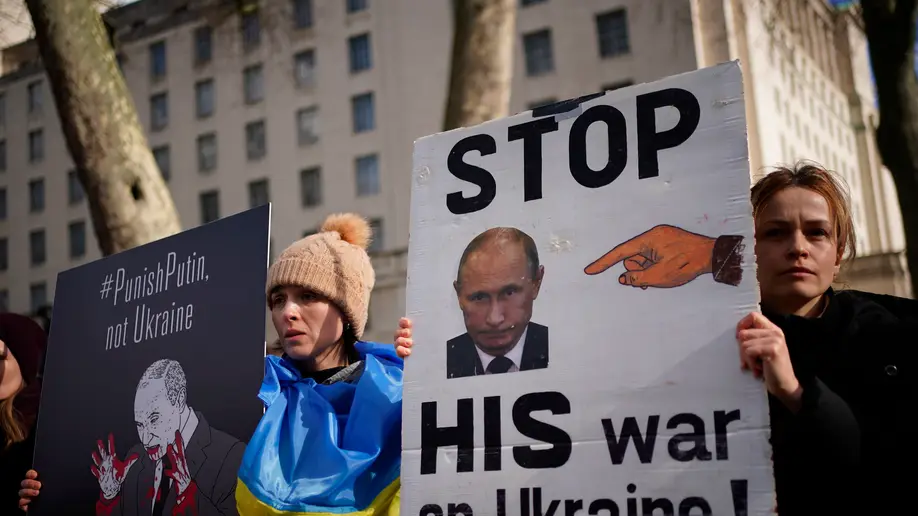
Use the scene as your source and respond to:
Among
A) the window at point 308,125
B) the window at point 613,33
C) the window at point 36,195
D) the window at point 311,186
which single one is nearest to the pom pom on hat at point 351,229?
the window at point 613,33

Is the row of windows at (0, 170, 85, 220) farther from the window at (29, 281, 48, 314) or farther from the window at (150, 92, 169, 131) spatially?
the window at (150, 92, 169, 131)

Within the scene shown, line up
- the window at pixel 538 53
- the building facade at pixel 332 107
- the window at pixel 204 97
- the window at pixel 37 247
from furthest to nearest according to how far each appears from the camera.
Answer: the window at pixel 37 247
the window at pixel 204 97
the window at pixel 538 53
the building facade at pixel 332 107

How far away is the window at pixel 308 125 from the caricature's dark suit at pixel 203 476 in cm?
2786

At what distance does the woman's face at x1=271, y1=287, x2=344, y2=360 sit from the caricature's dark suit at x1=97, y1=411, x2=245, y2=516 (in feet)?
1.09

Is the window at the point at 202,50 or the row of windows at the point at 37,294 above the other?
the window at the point at 202,50

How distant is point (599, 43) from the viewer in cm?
2548

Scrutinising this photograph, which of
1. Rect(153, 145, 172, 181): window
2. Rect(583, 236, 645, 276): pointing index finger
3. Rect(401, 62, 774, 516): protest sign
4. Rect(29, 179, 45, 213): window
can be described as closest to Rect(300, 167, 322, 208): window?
Rect(153, 145, 172, 181): window

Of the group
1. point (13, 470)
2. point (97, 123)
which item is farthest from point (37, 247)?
point (13, 470)

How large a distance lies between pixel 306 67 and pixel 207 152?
5.02 meters

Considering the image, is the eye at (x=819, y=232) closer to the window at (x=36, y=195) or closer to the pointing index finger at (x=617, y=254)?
the pointing index finger at (x=617, y=254)

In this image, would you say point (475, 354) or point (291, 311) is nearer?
point (475, 354)

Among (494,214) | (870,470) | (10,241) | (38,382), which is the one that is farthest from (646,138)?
(10,241)

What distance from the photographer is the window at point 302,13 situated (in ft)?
102

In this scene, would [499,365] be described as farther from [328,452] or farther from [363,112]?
[363,112]
